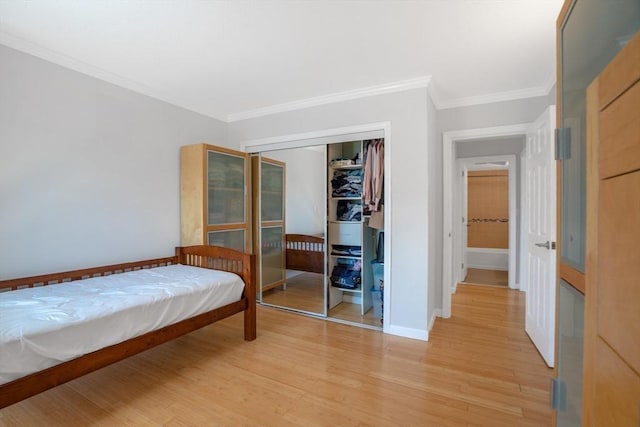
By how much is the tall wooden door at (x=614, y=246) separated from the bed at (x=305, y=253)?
9.10 ft

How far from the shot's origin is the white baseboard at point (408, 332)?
105 inches

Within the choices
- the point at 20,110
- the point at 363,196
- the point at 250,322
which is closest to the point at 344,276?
the point at 363,196

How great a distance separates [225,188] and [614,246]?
332 cm

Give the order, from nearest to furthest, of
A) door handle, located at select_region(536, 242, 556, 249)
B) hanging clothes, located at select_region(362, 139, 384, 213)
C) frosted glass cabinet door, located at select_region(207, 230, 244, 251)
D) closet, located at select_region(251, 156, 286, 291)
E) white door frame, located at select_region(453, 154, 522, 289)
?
1. door handle, located at select_region(536, 242, 556, 249)
2. hanging clothes, located at select_region(362, 139, 384, 213)
3. frosted glass cabinet door, located at select_region(207, 230, 244, 251)
4. closet, located at select_region(251, 156, 286, 291)
5. white door frame, located at select_region(453, 154, 522, 289)

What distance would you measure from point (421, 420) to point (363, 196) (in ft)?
6.74

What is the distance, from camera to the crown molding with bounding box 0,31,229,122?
208 centimetres

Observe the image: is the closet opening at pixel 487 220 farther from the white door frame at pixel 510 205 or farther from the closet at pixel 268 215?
the closet at pixel 268 215

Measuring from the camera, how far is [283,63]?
2.41 meters

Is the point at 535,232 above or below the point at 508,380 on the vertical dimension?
above

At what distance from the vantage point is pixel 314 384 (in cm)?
199

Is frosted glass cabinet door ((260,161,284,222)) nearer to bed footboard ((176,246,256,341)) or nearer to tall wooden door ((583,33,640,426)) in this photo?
bed footboard ((176,246,256,341))

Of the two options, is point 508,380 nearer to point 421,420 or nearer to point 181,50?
point 421,420

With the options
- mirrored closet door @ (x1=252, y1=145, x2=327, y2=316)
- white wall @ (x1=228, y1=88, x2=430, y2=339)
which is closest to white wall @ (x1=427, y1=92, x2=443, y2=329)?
white wall @ (x1=228, y1=88, x2=430, y2=339)

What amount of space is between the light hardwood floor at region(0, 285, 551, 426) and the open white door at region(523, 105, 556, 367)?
222 millimetres
